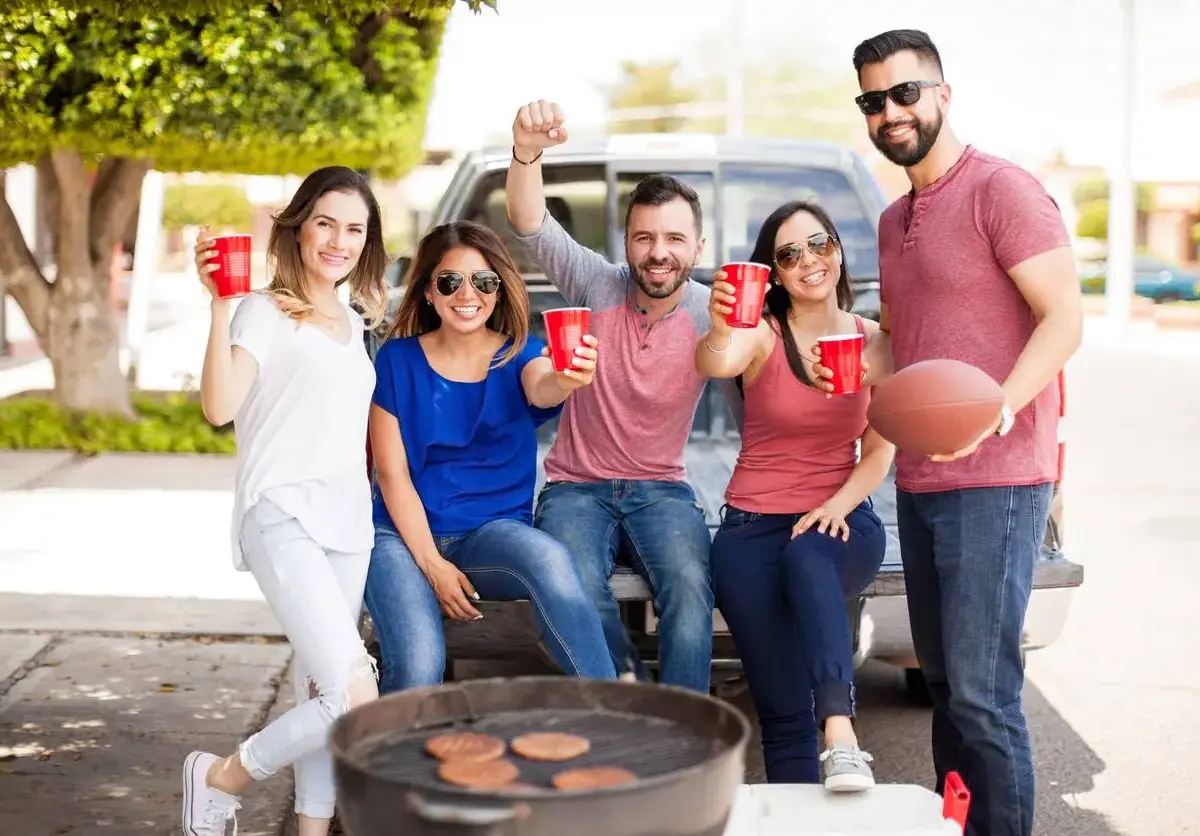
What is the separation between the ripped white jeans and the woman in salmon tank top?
1.09 metres

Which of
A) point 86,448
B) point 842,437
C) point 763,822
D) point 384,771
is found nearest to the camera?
point 384,771

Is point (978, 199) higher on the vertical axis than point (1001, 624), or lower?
higher

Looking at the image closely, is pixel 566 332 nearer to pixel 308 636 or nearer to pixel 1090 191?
pixel 308 636

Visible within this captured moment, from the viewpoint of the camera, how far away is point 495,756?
2.63 metres

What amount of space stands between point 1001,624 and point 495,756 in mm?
1645

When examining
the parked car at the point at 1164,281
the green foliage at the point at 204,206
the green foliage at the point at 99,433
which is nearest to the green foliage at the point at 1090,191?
the parked car at the point at 1164,281

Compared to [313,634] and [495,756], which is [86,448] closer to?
[313,634]

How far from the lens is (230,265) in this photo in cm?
374

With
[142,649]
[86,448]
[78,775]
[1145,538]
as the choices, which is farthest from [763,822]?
[86,448]

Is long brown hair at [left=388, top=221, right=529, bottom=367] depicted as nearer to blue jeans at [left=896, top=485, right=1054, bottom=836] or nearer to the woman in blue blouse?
the woman in blue blouse

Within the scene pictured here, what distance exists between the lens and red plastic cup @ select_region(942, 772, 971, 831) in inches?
138

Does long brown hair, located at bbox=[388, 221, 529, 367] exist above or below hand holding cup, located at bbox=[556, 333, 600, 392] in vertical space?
above

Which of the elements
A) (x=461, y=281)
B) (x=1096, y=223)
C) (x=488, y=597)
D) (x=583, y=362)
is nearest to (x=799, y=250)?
(x=583, y=362)

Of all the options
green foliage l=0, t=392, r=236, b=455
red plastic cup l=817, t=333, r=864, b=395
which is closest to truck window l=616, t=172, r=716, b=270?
red plastic cup l=817, t=333, r=864, b=395
